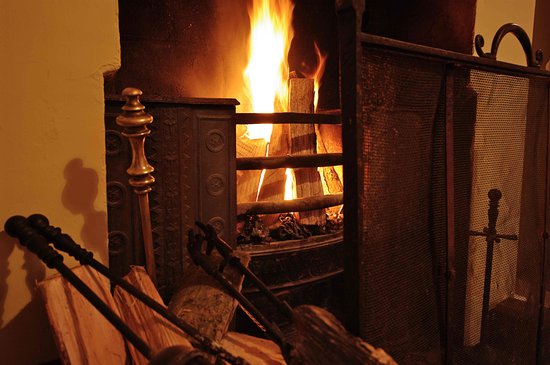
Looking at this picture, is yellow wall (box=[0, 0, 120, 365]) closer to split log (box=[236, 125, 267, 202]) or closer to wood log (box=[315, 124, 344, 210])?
split log (box=[236, 125, 267, 202])

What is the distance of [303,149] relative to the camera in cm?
186

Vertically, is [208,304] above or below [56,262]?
below

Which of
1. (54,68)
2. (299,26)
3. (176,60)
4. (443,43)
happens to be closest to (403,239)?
(54,68)

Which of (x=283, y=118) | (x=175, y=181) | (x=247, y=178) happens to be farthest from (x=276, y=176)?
(x=175, y=181)

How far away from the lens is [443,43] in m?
→ 1.90

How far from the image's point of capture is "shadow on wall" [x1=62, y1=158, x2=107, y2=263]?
1052 millimetres

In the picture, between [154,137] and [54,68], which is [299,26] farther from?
[54,68]

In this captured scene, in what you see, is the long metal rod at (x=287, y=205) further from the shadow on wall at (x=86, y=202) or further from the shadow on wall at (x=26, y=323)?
the shadow on wall at (x=26, y=323)

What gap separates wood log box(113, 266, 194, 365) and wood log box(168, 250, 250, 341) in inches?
3.3

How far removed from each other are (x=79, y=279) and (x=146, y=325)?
27 centimetres

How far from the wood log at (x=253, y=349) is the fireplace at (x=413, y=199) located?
27 cm

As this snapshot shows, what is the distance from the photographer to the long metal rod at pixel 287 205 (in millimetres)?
1650

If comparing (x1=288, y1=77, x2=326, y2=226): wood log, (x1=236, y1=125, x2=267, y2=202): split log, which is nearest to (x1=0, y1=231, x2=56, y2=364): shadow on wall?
(x1=236, y1=125, x2=267, y2=202): split log

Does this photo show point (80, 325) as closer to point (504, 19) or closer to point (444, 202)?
point (444, 202)
